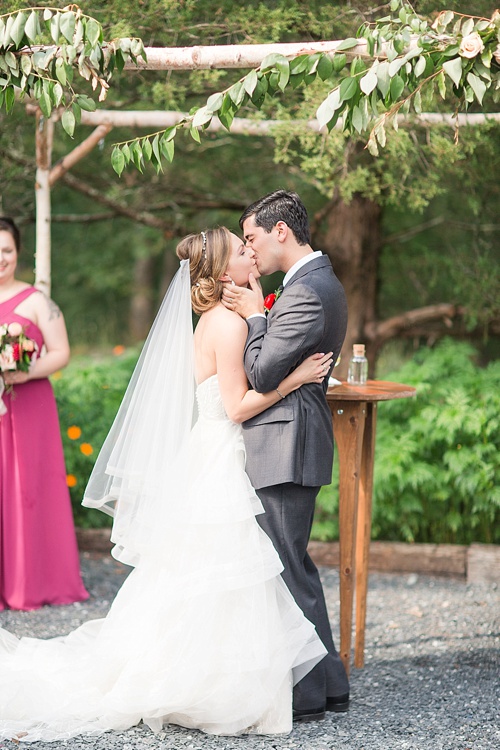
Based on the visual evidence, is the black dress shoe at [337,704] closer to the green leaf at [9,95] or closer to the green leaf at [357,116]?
the green leaf at [357,116]

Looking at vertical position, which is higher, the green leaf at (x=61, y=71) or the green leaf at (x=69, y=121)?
the green leaf at (x=61, y=71)

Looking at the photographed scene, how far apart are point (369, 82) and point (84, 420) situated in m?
4.42

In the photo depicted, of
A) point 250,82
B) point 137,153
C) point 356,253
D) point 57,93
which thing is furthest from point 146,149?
point 356,253

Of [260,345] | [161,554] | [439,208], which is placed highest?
[439,208]

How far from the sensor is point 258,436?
147 inches

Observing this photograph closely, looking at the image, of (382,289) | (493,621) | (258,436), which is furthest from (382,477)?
(382,289)

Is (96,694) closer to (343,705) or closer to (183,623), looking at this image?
(183,623)

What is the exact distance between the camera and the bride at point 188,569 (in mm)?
3615

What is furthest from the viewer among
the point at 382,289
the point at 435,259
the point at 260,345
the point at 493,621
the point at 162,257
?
the point at 162,257

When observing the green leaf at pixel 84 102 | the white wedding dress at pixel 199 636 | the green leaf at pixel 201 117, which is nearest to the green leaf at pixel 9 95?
the green leaf at pixel 84 102

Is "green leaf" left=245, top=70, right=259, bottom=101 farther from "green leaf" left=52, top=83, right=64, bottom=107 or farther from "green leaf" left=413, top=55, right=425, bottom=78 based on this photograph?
"green leaf" left=52, top=83, right=64, bottom=107

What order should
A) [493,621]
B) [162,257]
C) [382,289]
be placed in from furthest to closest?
[162,257]
[382,289]
[493,621]

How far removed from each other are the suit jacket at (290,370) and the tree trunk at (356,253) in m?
3.91

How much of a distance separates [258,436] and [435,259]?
4.68 meters
